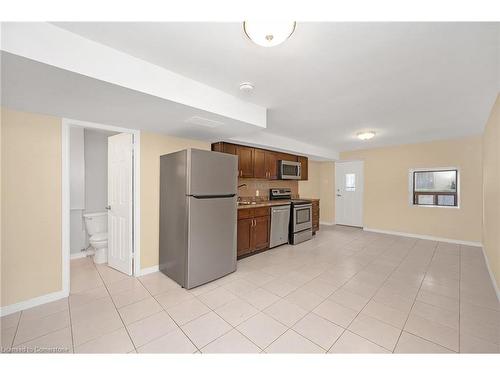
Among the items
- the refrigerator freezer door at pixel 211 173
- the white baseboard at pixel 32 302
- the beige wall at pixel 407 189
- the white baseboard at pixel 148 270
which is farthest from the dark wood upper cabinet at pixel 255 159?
the white baseboard at pixel 32 302

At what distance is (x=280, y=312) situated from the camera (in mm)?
2025

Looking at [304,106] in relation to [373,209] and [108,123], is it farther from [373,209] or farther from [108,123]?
[373,209]

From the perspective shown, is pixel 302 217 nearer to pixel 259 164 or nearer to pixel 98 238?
pixel 259 164

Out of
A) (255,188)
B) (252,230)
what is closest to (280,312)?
(252,230)

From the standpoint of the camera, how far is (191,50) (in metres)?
1.57

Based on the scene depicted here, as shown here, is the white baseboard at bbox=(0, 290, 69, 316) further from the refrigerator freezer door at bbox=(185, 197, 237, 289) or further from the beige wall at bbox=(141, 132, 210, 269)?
the refrigerator freezer door at bbox=(185, 197, 237, 289)

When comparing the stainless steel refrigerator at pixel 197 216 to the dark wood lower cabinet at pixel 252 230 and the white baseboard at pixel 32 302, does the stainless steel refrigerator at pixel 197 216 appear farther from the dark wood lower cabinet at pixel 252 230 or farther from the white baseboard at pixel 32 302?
the white baseboard at pixel 32 302

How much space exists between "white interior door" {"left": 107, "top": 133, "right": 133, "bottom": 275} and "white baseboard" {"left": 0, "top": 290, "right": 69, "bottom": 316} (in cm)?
74

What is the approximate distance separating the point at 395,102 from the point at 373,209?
3.84 m

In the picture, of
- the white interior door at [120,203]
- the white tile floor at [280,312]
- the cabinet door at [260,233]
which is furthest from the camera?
the cabinet door at [260,233]

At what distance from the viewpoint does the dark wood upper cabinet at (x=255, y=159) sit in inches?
148

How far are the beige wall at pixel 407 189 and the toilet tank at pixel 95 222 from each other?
6.18 m

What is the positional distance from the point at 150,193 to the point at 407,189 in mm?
5722
